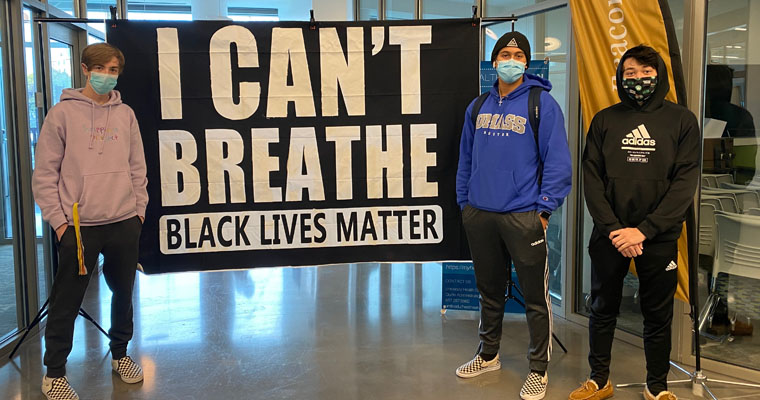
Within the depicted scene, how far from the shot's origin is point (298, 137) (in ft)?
11.7

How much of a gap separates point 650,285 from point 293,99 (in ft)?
7.06

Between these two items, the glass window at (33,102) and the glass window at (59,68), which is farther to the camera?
the glass window at (59,68)

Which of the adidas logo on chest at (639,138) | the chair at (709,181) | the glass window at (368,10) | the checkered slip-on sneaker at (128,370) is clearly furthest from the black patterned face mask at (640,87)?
the glass window at (368,10)

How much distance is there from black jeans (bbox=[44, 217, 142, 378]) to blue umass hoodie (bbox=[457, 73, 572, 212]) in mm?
1776

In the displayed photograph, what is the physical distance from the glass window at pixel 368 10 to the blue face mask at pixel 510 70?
344cm

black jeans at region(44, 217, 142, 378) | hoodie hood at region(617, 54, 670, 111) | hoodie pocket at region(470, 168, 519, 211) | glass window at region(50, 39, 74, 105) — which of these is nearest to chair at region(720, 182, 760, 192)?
hoodie hood at region(617, 54, 670, 111)

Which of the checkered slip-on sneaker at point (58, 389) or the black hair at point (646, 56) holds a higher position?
the black hair at point (646, 56)

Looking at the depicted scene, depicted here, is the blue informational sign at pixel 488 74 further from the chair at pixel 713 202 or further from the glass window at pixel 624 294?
the chair at pixel 713 202

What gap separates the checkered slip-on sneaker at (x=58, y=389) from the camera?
9.53ft

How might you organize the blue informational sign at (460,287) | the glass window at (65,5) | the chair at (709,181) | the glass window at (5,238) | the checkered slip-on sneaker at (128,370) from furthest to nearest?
1. the glass window at (65,5)
2. the blue informational sign at (460,287)
3. the glass window at (5,238)
4. the chair at (709,181)
5. the checkered slip-on sneaker at (128,370)

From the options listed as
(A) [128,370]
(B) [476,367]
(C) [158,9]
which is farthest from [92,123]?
(C) [158,9]

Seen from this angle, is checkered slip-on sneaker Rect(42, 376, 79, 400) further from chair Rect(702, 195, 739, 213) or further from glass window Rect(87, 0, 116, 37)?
chair Rect(702, 195, 739, 213)

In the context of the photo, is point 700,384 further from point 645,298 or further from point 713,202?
point 713,202

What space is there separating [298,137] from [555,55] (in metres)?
1.98
